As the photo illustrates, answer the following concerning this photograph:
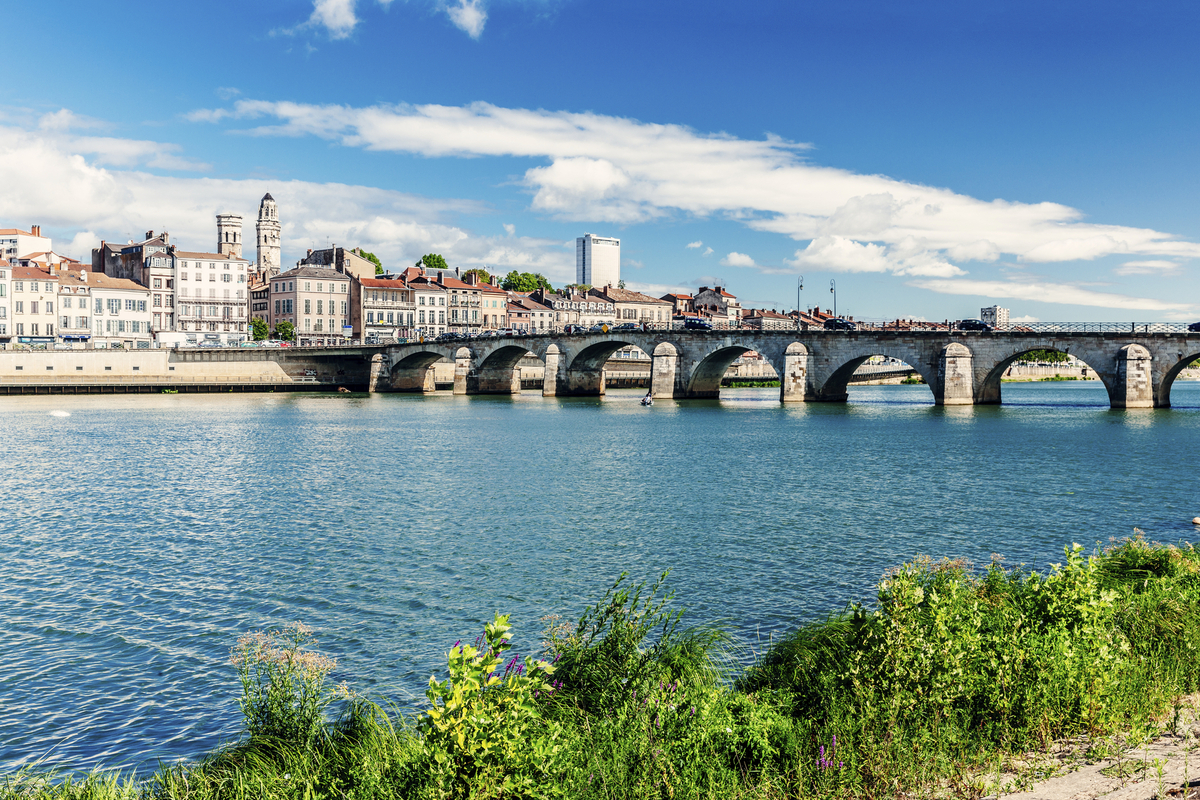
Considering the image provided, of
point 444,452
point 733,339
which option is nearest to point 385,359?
point 733,339

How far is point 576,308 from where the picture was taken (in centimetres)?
18312

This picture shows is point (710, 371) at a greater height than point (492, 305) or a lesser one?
lesser

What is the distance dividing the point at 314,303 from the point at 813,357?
90535 mm

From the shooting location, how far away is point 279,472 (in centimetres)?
4303

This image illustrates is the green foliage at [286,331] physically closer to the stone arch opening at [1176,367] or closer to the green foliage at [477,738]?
the stone arch opening at [1176,367]

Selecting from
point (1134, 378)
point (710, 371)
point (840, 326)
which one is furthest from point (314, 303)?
point (1134, 378)

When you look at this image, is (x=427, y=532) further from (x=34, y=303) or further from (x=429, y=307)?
(x=429, y=307)

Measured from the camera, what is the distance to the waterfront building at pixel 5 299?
12731 centimetres

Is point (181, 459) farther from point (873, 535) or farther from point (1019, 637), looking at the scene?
point (1019, 637)

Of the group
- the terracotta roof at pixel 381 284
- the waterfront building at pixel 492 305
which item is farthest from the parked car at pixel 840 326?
the terracotta roof at pixel 381 284

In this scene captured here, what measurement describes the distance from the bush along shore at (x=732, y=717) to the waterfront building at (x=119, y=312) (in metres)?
140

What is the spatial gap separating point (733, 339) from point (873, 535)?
229 ft

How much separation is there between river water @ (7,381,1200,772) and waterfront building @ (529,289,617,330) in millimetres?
117453

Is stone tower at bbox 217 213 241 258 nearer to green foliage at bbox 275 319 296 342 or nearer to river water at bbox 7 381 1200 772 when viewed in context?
green foliage at bbox 275 319 296 342
